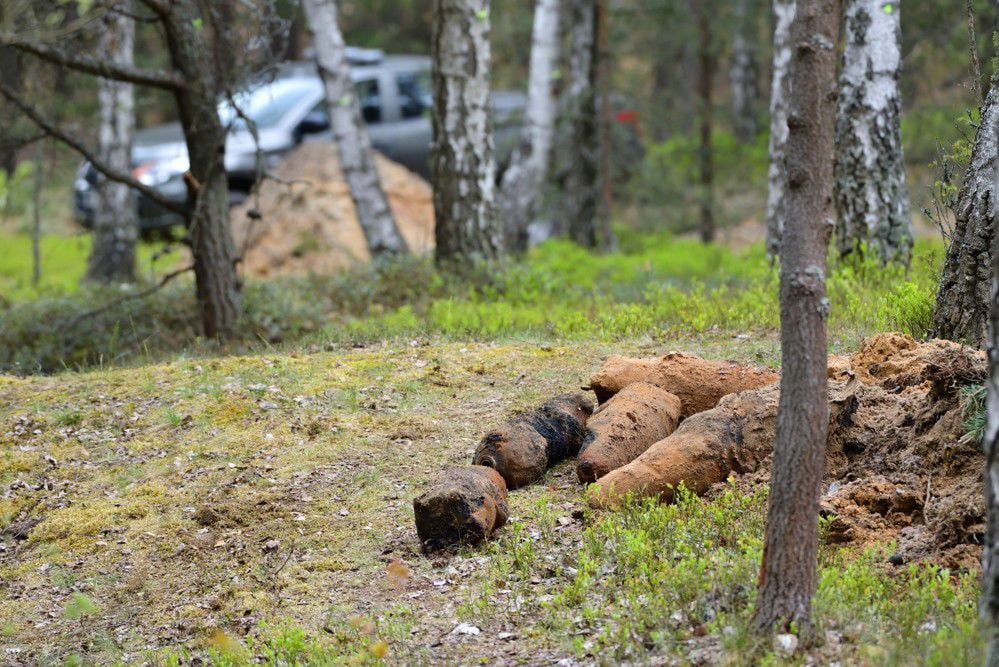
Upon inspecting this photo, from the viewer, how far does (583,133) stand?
16422 millimetres

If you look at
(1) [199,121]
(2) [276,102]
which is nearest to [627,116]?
(2) [276,102]

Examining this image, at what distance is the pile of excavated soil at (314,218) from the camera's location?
53.0 ft

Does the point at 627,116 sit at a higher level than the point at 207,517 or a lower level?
higher

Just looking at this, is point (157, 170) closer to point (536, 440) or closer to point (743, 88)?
point (743, 88)

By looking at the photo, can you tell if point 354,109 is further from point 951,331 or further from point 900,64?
point 951,331

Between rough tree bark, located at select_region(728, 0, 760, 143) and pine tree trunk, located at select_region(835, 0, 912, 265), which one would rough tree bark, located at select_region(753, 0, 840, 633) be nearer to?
pine tree trunk, located at select_region(835, 0, 912, 265)

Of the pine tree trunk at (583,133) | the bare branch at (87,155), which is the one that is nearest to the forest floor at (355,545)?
the bare branch at (87,155)

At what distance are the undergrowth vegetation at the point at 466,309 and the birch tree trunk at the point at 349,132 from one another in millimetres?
1345

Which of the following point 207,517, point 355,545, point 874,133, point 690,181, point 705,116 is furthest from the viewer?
point 690,181

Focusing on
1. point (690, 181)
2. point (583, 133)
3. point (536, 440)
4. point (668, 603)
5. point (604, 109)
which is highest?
point (604, 109)

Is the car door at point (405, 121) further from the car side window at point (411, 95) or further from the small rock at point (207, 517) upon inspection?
the small rock at point (207, 517)

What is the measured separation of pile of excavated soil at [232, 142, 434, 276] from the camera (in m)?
16.1

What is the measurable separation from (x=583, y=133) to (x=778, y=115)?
4820 millimetres

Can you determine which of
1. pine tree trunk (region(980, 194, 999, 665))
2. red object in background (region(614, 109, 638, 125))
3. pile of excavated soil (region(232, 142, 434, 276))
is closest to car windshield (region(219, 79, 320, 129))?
pile of excavated soil (region(232, 142, 434, 276))
